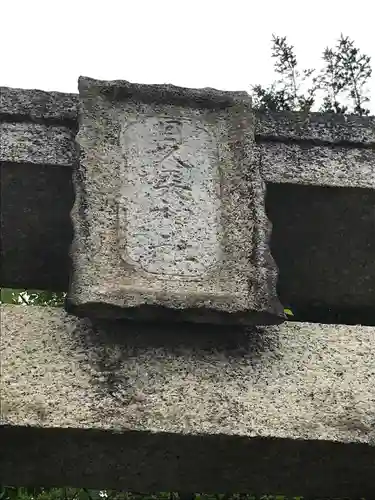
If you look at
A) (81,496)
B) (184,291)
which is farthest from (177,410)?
(81,496)

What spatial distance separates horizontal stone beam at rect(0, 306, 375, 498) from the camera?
3.89 feet

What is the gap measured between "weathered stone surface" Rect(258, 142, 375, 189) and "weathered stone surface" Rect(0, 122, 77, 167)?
0.42 metres

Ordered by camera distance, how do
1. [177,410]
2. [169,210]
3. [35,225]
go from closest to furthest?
[177,410]
[169,210]
[35,225]

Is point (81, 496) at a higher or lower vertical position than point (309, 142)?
lower

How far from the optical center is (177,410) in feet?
4.00

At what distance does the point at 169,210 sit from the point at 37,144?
336 mm

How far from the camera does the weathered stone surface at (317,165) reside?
1.60 metres

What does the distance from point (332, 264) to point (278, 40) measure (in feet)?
13.8

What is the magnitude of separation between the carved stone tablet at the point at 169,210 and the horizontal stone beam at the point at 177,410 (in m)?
0.08

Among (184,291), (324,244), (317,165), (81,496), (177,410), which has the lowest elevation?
(81,496)

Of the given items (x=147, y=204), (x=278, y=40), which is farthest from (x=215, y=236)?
(x=278, y=40)

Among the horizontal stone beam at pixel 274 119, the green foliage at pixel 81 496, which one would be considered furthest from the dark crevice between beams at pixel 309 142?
the green foliage at pixel 81 496

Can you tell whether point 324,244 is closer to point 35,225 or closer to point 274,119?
point 274,119

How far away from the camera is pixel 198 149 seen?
155cm
